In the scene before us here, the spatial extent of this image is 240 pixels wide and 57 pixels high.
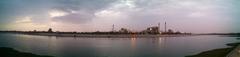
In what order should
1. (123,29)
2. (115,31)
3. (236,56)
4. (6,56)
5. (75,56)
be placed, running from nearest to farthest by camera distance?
(236,56), (6,56), (75,56), (115,31), (123,29)

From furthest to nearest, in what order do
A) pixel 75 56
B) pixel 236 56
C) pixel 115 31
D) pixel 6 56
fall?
pixel 115 31 → pixel 75 56 → pixel 6 56 → pixel 236 56

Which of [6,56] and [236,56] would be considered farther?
[6,56]

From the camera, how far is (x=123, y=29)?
166 meters

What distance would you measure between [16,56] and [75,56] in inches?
248

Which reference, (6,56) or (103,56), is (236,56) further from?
(6,56)

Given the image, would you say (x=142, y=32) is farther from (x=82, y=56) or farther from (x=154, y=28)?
(x=82, y=56)

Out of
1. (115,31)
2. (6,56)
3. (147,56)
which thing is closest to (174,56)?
(147,56)

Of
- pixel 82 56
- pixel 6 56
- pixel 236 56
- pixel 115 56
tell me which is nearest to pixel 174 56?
pixel 115 56

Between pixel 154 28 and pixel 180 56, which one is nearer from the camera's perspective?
pixel 180 56

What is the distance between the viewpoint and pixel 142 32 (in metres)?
167

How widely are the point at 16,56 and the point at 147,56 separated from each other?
48.0ft

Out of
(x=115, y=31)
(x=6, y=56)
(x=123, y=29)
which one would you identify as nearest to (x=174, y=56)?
(x=6, y=56)

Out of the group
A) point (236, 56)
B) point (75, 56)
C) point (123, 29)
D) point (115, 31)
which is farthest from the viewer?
point (123, 29)

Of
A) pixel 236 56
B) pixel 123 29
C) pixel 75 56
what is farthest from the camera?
pixel 123 29
